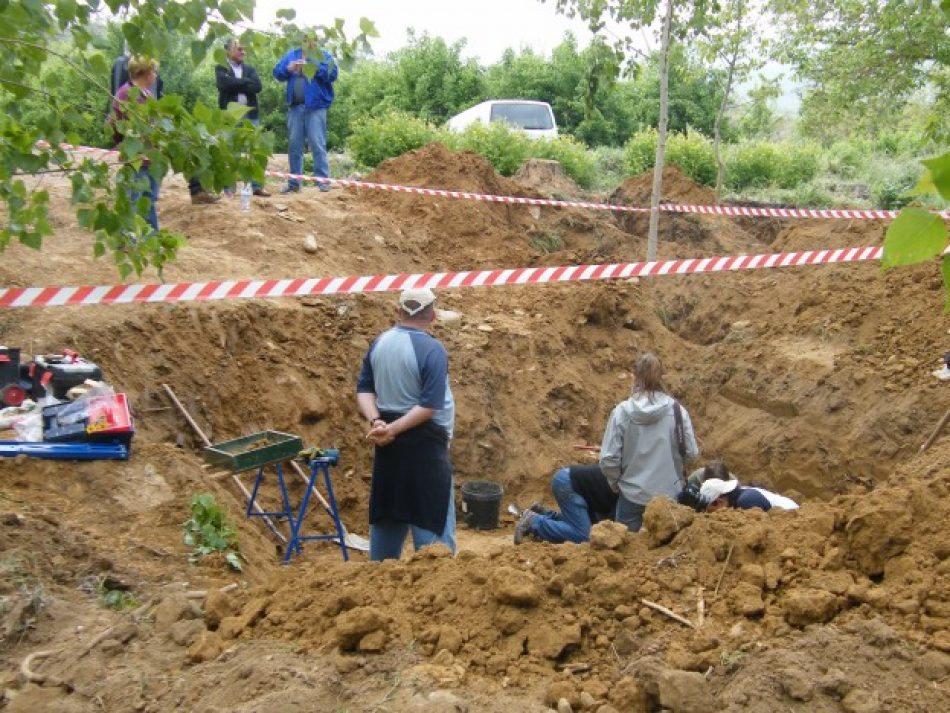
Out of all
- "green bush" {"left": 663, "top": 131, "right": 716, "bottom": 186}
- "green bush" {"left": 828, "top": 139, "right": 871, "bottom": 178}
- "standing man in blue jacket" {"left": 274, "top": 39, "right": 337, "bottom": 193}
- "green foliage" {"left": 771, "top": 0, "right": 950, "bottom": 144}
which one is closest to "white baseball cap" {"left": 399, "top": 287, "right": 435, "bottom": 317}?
"standing man in blue jacket" {"left": 274, "top": 39, "right": 337, "bottom": 193}

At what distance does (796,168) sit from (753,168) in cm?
89

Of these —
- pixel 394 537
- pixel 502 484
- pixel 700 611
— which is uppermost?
pixel 700 611

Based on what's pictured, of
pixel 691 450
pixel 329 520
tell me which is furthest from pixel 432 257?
pixel 691 450

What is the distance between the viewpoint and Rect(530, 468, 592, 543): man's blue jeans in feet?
22.1

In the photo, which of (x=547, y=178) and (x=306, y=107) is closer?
(x=306, y=107)

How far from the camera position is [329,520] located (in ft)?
26.8

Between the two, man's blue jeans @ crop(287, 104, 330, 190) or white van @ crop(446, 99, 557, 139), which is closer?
man's blue jeans @ crop(287, 104, 330, 190)

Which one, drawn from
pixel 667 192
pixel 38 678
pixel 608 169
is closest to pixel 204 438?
pixel 38 678

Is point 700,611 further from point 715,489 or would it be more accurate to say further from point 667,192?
point 667,192

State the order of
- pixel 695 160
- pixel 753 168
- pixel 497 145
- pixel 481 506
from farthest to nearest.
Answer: pixel 753 168 → pixel 695 160 → pixel 497 145 → pixel 481 506

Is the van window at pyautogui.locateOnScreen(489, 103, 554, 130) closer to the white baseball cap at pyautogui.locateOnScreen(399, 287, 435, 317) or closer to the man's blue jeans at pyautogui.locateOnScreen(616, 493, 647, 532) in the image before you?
the man's blue jeans at pyautogui.locateOnScreen(616, 493, 647, 532)

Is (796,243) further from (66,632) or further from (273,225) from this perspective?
(66,632)

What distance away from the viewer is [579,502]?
674 cm

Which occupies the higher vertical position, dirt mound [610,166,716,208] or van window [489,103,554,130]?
van window [489,103,554,130]
